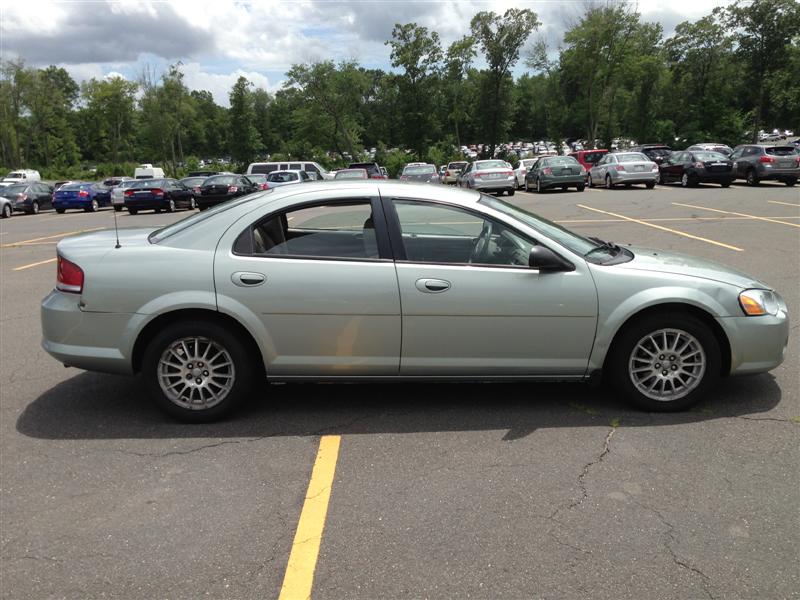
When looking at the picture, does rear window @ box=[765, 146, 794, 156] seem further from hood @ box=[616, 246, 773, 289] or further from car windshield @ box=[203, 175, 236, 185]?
hood @ box=[616, 246, 773, 289]

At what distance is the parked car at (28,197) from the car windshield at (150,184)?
23.3ft

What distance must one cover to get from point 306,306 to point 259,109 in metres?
129

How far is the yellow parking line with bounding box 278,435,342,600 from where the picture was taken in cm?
274

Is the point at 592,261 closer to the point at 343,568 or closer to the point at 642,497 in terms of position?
the point at 642,497

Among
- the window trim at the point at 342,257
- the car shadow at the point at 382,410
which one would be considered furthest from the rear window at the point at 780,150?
the window trim at the point at 342,257

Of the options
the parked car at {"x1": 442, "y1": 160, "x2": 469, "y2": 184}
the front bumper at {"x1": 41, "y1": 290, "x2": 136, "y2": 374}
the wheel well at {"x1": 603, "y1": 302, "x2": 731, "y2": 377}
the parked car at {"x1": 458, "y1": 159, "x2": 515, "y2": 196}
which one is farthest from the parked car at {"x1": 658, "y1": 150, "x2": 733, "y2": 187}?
the front bumper at {"x1": 41, "y1": 290, "x2": 136, "y2": 374}

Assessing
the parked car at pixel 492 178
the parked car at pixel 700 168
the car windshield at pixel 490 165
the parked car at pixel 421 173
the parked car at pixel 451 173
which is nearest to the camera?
the parked car at pixel 700 168

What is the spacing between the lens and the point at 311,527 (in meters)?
3.17

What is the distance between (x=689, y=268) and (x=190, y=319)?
3307 mm

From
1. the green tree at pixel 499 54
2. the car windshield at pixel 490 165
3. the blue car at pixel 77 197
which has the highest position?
the green tree at pixel 499 54

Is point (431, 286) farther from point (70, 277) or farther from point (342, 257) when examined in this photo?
point (70, 277)

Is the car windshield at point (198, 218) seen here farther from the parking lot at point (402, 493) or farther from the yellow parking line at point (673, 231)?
the yellow parking line at point (673, 231)

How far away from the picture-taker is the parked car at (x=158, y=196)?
27812 mm

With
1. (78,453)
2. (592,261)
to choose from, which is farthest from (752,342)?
(78,453)
